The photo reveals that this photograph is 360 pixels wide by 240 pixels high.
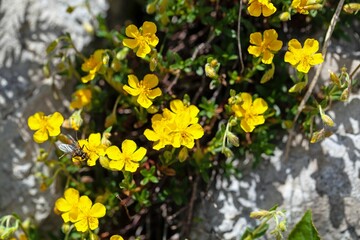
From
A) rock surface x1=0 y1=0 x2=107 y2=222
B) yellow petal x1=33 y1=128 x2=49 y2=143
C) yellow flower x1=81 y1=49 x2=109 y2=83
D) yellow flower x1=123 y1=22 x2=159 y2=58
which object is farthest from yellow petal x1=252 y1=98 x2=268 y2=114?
rock surface x1=0 y1=0 x2=107 y2=222

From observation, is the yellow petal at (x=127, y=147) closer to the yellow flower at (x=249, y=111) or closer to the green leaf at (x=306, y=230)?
the yellow flower at (x=249, y=111)

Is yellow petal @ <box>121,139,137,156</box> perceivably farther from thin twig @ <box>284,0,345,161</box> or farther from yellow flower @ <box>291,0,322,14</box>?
yellow flower @ <box>291,0,322,14</box>

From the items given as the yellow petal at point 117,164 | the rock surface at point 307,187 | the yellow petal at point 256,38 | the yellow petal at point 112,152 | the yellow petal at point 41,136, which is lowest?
the rock surface at point 307,187

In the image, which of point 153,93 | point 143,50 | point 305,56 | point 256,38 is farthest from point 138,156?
point 305,56

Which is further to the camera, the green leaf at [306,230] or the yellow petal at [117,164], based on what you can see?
the green leaf at [306,230]

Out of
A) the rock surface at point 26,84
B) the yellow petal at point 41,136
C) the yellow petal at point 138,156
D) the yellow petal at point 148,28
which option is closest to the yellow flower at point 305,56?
the yellow petal at point 148,28

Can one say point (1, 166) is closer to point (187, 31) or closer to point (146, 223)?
point (146, 223)
